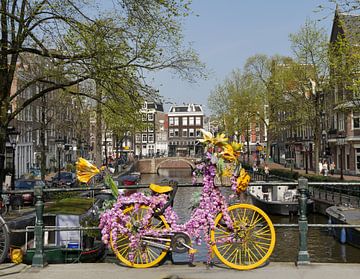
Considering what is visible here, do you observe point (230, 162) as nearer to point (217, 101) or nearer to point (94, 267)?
point (94, 267)

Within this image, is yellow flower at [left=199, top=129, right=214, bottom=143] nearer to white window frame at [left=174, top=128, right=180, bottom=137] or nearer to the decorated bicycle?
the decorated bicycle

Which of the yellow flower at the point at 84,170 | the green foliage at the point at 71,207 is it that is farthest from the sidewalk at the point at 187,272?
the green foliage at the point at 71,207

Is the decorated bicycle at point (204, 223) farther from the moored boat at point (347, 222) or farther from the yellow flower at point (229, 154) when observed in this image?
the moored boat at point (347, 222)

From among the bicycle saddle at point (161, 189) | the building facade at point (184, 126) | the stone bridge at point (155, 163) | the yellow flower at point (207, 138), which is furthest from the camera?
the building facade at point (184, 126)

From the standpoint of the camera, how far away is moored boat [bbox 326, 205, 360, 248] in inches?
712

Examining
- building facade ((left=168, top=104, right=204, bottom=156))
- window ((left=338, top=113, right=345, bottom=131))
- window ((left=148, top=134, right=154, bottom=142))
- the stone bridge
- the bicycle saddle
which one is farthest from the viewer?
window ((left=148, top=134, right=154, bottom=142))

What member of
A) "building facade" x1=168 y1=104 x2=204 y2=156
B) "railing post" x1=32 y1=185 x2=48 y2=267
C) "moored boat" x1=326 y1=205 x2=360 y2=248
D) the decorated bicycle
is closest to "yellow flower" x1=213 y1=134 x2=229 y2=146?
the decorated bicycle

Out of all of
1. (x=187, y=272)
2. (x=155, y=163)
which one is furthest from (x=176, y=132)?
(x=187, y=272)

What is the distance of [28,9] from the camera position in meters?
13.5

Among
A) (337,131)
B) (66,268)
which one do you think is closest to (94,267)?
(66,268)

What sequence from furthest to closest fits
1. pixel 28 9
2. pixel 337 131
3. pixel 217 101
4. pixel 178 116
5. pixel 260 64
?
pixel 178 116
pixel 217 101
pixel 260 64
pixel 337 131
pixel 28 9

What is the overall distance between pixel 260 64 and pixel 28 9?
1772 inches

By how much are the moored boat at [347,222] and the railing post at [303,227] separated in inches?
473

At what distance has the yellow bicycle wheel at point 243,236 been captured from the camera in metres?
6.13
